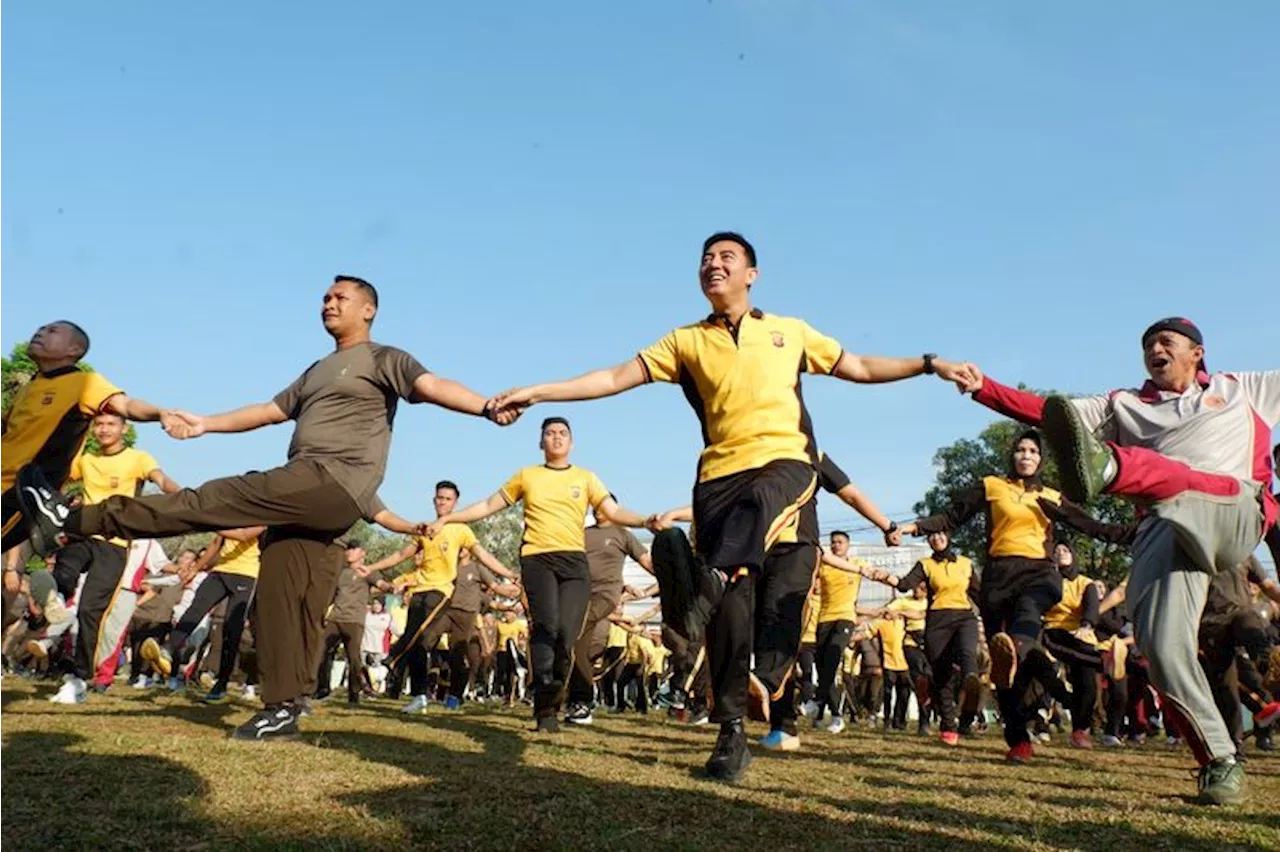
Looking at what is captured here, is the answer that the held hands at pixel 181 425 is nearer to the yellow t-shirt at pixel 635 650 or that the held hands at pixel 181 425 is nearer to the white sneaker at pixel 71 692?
the white sneaker at pixel 71 692

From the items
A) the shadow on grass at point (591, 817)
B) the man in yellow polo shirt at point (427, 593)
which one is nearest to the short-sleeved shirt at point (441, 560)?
the man in yellow polo shirt at point (427, 593)

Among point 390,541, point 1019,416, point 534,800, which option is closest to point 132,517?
point 534,800

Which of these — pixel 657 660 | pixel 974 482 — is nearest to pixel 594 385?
pixel 657 660

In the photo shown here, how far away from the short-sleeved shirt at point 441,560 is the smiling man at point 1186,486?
9.09 m

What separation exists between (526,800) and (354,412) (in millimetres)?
2776

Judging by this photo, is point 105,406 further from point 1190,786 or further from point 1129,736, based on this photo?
point 1129,736

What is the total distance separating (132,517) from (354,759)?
1616mm

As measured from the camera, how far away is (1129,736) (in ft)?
46.3

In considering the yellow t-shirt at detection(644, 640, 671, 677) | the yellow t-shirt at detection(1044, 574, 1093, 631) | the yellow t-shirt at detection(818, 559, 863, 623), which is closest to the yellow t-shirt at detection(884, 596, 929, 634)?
the yellow t-shirt at detection(818, 559, 863, 623)

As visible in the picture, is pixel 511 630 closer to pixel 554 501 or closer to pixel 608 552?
pixel 608 552

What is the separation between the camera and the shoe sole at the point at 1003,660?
25.8ft

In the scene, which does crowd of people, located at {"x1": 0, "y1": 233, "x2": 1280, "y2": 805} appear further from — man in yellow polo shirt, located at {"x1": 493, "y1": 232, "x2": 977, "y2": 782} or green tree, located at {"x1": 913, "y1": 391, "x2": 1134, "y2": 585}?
green tree, located at {"x1": 913, "y1": 391, "x2": 1134, "y2": 585}

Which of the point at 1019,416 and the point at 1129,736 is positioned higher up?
the point at 1019,416

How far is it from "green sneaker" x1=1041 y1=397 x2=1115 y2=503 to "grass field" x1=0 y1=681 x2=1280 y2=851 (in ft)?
4.43
